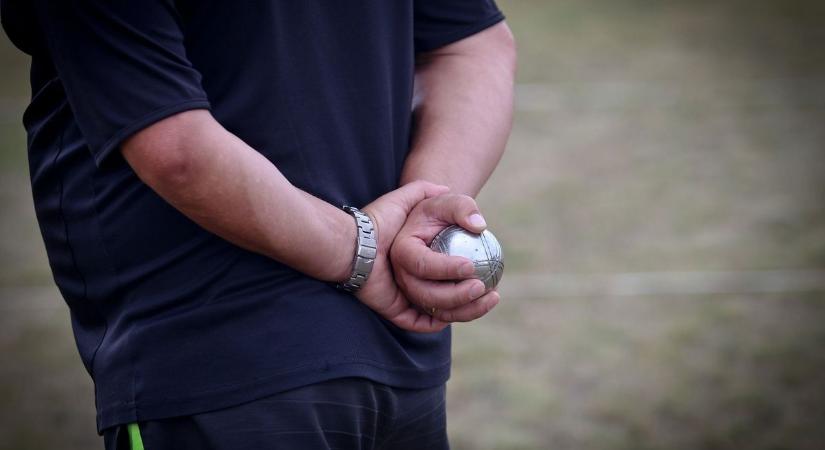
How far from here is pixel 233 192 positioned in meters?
1.37

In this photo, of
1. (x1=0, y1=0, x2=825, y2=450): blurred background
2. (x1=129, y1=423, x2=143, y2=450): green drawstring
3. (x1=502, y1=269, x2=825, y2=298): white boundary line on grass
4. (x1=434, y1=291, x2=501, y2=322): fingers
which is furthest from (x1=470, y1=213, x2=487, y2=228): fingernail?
(x1=502, y1=269, x2=825, y2=298): white boundary line on grass

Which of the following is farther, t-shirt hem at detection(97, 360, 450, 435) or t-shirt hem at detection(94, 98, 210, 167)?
t-shirt hem at detection(97, 360, 450, 435)

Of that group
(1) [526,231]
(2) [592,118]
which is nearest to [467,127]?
(1) [526,231]

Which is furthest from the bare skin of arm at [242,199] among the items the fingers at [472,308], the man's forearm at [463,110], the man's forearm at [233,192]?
the man's forearm at [463,110]

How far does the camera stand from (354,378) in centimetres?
152

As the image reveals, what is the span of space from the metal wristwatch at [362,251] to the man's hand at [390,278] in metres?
0.02

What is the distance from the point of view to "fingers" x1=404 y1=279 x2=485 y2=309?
1.50 meters

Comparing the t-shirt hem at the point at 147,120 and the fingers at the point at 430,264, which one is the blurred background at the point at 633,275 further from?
the t-shirt hem at the point at 147,120

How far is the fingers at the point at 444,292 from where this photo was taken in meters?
1.50

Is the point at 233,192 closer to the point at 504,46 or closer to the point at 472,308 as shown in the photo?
the point at 472,308

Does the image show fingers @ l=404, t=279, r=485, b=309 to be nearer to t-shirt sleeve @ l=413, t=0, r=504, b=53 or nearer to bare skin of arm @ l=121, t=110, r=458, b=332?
bare skin of arm @ l=121, t=110, r=458, b=332

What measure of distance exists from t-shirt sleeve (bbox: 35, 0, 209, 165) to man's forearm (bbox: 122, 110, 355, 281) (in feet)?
0.08

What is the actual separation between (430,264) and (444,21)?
542 mm

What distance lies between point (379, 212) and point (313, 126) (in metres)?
0.17
